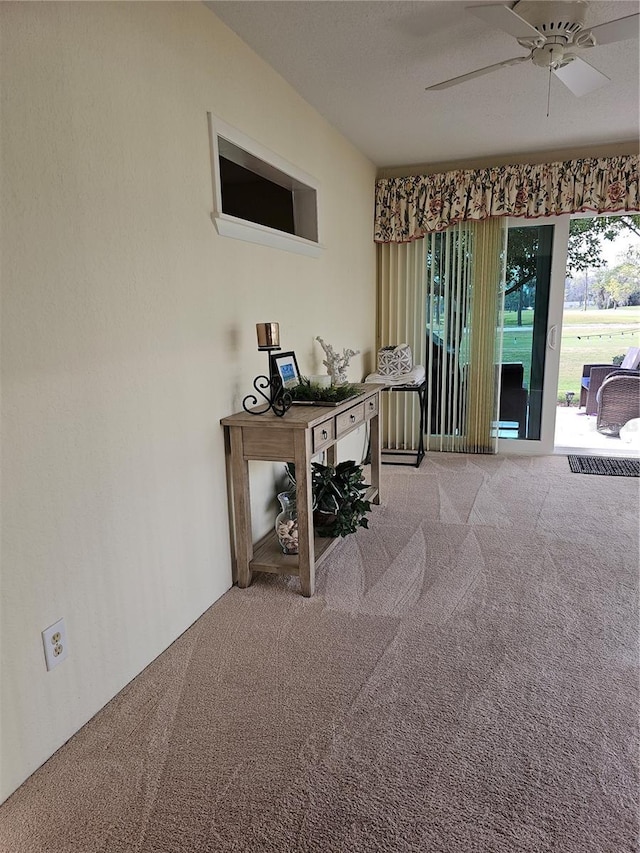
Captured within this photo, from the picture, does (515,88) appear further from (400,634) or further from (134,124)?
(400,634)

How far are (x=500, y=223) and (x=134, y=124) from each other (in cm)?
335

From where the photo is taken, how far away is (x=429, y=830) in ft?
4.32

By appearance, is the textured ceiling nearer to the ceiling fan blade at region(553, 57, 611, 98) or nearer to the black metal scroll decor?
the ceiling fan blade at region(553, 57, 611, 98)

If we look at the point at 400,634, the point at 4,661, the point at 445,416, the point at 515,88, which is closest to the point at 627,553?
the point at 400,634

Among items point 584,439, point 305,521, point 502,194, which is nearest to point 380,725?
point 305,521

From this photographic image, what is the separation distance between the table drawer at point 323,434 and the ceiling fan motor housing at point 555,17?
174cm

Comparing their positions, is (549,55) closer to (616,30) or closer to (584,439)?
(616,30)

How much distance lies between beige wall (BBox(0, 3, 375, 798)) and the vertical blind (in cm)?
231

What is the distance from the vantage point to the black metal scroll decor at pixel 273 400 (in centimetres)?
240

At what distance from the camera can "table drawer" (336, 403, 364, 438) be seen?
2672 millimetres

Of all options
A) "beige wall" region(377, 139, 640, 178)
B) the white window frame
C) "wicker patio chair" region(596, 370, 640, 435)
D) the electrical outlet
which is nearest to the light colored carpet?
the electrical outlet

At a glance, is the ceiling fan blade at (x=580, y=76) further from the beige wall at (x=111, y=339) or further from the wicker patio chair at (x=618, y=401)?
the wicker patio chair at (x=618, y=401)

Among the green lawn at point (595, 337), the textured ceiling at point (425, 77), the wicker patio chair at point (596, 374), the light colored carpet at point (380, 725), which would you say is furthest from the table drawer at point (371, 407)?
the wicker patio chair at point (596, 374)

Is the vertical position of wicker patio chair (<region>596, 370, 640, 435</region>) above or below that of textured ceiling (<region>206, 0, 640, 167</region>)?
below
